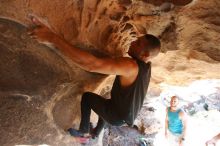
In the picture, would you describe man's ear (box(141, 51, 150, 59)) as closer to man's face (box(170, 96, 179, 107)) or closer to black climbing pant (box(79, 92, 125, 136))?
black climbing pant (box(79, 92, 125, 136))

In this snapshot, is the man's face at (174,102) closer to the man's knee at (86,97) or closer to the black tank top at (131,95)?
the black tank top at (131,95)

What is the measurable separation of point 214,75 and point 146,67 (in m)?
1.50

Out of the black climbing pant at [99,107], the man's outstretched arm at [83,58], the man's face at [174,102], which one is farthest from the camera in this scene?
the man's face at [174,102]

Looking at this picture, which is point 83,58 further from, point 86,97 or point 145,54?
point 86,97

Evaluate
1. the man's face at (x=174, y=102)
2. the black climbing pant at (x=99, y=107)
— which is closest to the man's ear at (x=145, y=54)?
the black climbing pant at (x=99, y=107)

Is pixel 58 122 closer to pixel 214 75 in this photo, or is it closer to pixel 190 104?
pixel 214 75

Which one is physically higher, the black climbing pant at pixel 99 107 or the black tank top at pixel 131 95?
the black tank top at pixel 131 95

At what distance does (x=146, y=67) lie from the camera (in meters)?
2.75

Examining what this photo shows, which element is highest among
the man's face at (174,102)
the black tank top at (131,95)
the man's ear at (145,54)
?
the man's ear at (145,54)

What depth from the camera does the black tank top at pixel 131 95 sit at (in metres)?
2.74

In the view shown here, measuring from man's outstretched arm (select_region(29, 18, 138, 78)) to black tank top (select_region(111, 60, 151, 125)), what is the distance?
0.21 metres

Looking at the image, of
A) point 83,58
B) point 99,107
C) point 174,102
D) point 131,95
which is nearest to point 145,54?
point 131,95

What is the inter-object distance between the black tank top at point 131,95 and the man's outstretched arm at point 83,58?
21 cm

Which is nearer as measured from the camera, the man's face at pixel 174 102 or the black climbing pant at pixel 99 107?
the black climbing pant at pixel 99 107
